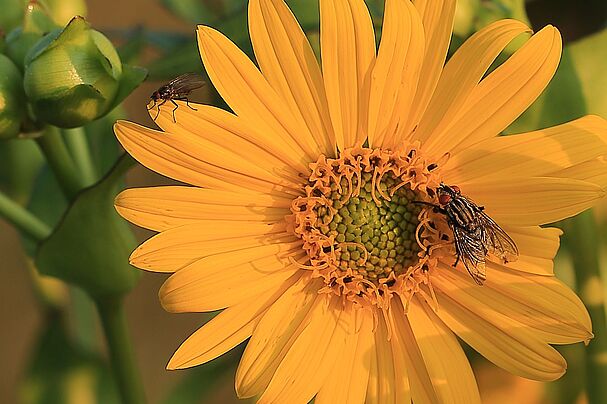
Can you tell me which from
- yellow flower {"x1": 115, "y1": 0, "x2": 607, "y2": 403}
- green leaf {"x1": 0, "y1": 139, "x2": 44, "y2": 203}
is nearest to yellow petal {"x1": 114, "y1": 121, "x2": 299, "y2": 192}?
yellow flower {"x1": 115, "y1": 0, "x2": 607, "y2": 403}

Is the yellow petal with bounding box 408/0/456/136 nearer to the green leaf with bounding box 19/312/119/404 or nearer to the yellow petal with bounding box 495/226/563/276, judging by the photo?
the yellow petal with bounding box 495/226/563/276

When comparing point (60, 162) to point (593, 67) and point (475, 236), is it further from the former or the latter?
point (593, 67)

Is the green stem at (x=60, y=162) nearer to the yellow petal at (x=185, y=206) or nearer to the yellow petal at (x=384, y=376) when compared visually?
the yellow petal at (x=185, y=206)

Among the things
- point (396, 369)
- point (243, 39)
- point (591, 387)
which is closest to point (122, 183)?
point (243, 39)

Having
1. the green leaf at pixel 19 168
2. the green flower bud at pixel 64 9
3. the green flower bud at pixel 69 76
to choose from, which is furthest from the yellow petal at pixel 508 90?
the green leaf at pixel 19 168

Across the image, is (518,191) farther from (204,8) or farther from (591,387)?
(204,8)
